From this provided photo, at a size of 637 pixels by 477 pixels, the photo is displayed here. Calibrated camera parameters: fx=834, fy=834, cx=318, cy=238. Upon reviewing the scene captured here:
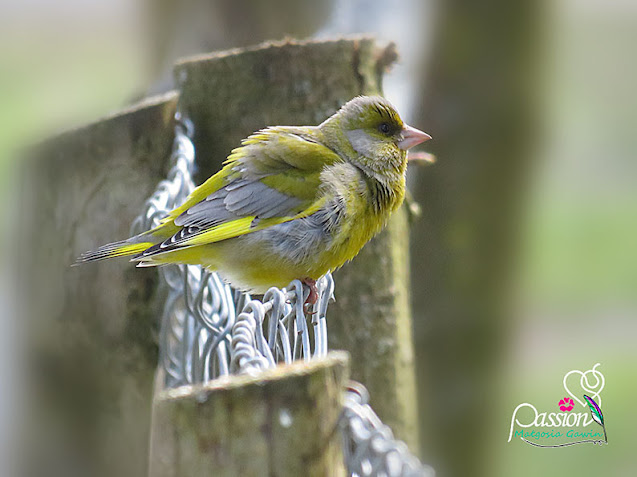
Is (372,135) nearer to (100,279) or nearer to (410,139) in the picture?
(410,139)

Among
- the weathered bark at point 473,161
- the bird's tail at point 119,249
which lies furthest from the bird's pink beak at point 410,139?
the weathered bark at point 473,161

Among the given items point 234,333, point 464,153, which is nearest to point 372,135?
point 234,333

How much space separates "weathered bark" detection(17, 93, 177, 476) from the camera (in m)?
2.60

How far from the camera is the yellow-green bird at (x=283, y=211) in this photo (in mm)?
2346

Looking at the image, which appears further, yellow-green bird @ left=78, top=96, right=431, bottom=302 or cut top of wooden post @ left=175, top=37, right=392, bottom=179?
cut top of wooden post @ left=175, top=37, right=392, bottom=179

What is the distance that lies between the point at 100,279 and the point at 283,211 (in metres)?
0.67

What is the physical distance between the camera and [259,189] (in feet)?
8.08

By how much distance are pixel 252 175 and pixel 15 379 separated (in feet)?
4.79

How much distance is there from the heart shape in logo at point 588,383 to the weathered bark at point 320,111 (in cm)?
197

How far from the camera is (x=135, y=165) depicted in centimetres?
261

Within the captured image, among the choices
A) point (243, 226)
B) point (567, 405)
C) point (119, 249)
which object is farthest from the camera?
point (567, 405)

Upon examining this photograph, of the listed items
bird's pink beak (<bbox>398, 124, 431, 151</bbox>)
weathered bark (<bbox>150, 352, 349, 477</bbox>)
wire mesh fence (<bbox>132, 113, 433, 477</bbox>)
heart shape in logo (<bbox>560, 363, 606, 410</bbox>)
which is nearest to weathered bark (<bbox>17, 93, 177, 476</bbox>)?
wire mesh fence (<bbox>132, 113, 433, 477</bbox>)

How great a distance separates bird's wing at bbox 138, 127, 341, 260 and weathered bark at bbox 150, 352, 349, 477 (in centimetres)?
113

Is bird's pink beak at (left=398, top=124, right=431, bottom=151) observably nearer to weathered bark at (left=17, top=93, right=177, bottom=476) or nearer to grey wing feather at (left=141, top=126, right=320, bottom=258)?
grey wing feather at (left=141, top=126, right=320, bottom=258)
